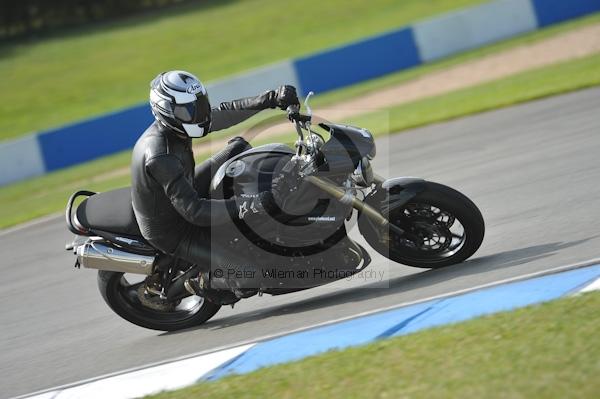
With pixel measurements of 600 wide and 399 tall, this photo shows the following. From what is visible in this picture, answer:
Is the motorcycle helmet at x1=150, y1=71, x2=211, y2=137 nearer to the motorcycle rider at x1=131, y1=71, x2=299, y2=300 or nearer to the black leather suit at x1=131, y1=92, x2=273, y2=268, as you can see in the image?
the motorcycle rider at x1=131, y1=71, x2=299, y2=300

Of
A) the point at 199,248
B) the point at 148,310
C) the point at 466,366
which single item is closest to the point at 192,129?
the point at 199,248

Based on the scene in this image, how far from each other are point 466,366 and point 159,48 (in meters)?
27.2

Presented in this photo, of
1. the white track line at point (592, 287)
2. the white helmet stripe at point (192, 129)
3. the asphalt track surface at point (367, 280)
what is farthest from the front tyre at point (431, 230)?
the white helmet stripe at point (192, 129)

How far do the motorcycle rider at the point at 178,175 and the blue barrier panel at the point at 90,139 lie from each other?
1281cm

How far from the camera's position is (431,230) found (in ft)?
19.2

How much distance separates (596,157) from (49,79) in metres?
22.8

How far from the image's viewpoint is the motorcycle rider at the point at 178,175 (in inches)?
218

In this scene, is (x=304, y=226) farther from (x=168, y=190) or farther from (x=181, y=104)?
(x=181, y=104)

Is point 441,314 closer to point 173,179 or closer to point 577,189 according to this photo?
point 173,179

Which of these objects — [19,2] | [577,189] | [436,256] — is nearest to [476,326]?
[436,256]

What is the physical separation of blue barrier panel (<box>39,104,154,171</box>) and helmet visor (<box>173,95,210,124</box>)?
1303 centimetres

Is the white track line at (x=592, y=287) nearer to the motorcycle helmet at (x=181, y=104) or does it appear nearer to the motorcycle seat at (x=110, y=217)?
the motorcycle helmet at (x=181, y=104)

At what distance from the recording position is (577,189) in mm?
7531

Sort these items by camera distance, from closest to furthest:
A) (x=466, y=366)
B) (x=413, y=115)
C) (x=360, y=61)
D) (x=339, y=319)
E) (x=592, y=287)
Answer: (x=466, y=366) → (x=592, y=287) → (x=339, y=319) → (x=413, y=115) → (x=360, y=61)
